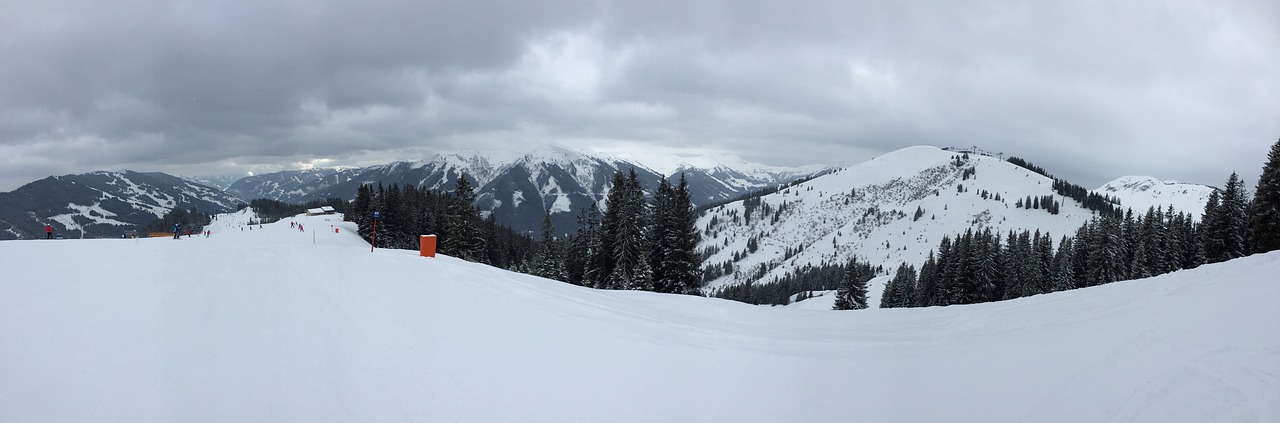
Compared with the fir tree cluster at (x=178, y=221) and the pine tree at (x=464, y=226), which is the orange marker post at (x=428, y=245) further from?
the fir tree cluster at (x=178, y=221)

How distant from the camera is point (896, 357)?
9086mm

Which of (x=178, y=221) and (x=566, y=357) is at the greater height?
(x=566, y=357)

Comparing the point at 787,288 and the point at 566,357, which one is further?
the point at 787,288

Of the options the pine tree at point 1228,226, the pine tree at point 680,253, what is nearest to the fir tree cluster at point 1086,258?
the pine tree at point 1228,226

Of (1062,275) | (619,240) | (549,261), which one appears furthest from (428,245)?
(1062,275)

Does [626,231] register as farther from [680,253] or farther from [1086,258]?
[1086,258]

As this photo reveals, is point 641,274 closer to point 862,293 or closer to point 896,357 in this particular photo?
point 896,357

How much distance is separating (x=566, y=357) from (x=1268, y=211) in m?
46.2

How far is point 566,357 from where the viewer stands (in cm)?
824

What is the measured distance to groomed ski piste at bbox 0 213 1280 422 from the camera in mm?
5637

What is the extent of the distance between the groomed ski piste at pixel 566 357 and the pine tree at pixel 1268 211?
30.2 meters

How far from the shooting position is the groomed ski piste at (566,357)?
5637mm

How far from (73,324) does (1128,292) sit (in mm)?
20225

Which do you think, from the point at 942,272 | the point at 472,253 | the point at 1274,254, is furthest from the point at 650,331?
the point at 942,272
